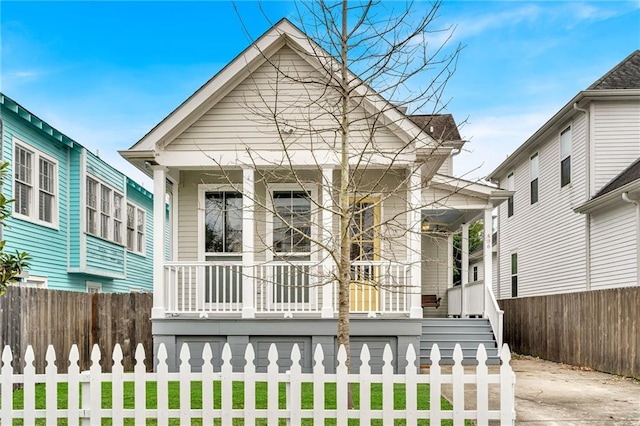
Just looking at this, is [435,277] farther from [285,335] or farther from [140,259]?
[140,259]

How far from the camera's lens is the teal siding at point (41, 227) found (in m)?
13.8

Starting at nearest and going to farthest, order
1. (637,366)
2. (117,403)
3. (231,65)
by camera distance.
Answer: (117,403) < (637,366) < (231,65)

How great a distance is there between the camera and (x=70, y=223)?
55.5 ft

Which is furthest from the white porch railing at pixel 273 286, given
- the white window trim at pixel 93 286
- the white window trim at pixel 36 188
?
the white window trim at pixel 93 286

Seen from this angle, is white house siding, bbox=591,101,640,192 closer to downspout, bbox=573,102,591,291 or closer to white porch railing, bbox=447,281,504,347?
downspout, bbox=573,102,591,291

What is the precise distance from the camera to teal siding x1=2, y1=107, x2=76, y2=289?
13.8 meters

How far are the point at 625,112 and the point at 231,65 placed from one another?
10515 millimetres

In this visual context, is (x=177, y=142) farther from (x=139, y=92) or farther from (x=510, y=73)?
(x=510, y=73)

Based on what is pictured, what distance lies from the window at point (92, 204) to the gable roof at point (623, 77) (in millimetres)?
13982

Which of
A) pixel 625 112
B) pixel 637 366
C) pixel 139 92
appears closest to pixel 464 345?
pixel 637 366

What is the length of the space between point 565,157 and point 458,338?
7.70 meters

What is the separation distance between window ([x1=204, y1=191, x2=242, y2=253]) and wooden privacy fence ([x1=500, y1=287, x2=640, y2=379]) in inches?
278

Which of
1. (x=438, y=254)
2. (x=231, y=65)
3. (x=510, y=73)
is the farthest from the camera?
(x=510, y=73)

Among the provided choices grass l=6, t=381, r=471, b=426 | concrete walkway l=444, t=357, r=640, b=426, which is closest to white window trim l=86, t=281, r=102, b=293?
grass l=6, t=381, r=471, b=426
